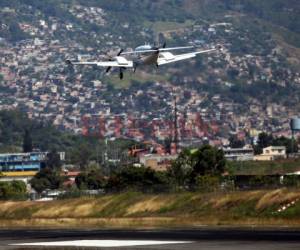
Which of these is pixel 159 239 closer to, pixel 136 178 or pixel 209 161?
pixel 136 178

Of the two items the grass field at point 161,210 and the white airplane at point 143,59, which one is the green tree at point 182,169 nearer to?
the grass field at point 161,210

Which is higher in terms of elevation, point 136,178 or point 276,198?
point 276,198

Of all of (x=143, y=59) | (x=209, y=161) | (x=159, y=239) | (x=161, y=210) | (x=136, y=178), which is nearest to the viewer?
(x=159, y=239)

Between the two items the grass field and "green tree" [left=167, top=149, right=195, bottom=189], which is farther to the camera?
"green tree" [left=167, top=149, right=195, bottom=189]

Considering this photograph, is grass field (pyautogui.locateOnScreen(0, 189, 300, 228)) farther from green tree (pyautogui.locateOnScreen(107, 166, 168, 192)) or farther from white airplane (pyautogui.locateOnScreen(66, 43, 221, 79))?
green tree (pyautogui.locateOnScreen(107, 166, 168, 192))

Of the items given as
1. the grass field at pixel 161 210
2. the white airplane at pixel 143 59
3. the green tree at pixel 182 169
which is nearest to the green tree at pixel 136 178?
the green tree at pixel 182 169

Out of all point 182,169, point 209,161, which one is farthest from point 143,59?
point 182,169

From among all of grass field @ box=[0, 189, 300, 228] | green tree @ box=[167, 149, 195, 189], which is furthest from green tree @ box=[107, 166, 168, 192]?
grass field @ box=[0, 189, 300, 228]
